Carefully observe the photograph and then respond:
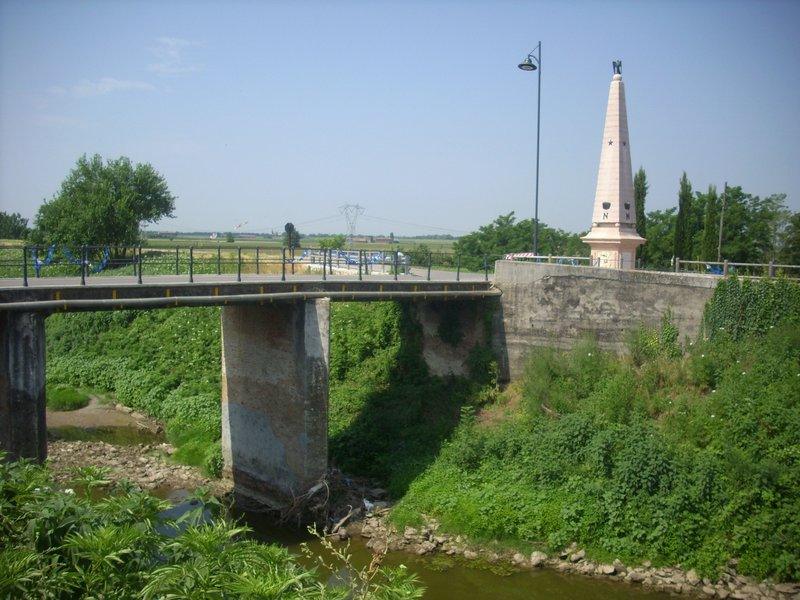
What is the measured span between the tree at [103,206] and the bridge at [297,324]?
2666 centimetres

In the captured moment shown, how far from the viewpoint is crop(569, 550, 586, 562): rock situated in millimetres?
16844

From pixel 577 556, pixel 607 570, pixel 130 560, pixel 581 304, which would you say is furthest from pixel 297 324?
pixel 130 560

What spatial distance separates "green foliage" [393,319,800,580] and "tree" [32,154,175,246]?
32.6m

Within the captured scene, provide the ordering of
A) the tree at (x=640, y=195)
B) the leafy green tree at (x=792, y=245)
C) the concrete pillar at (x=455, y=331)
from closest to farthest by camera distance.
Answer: the concrete pillar at (x=455, y=331) < the tree at (x=640, y=195) < the leafy green tree at (x=792, y=245)

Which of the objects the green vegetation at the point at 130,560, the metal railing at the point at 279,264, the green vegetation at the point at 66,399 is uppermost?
the metal railing at the point at 279,264

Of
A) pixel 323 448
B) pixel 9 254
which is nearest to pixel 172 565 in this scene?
pixel 323 448

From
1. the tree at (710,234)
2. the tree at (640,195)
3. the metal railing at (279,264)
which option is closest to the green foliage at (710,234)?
the tree at (710,234)

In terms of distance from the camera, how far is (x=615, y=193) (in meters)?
24.5

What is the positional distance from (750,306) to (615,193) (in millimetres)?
6111

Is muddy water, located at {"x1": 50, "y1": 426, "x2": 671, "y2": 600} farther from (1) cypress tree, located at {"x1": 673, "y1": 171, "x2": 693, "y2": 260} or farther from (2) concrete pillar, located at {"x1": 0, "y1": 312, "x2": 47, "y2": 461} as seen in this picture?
(1) cypress tree, located at {"x1": 673, "y1": 171, "x2": 693, "y2": 260}

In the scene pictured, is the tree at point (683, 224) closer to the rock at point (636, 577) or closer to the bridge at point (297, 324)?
the bridge at point (297, 324)

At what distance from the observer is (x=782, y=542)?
51.4 ft

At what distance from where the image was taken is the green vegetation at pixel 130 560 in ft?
22.5

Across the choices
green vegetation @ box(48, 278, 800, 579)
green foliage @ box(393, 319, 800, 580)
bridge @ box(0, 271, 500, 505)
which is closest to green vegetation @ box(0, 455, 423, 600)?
bridge @ box(0, 271, 500, 505)
